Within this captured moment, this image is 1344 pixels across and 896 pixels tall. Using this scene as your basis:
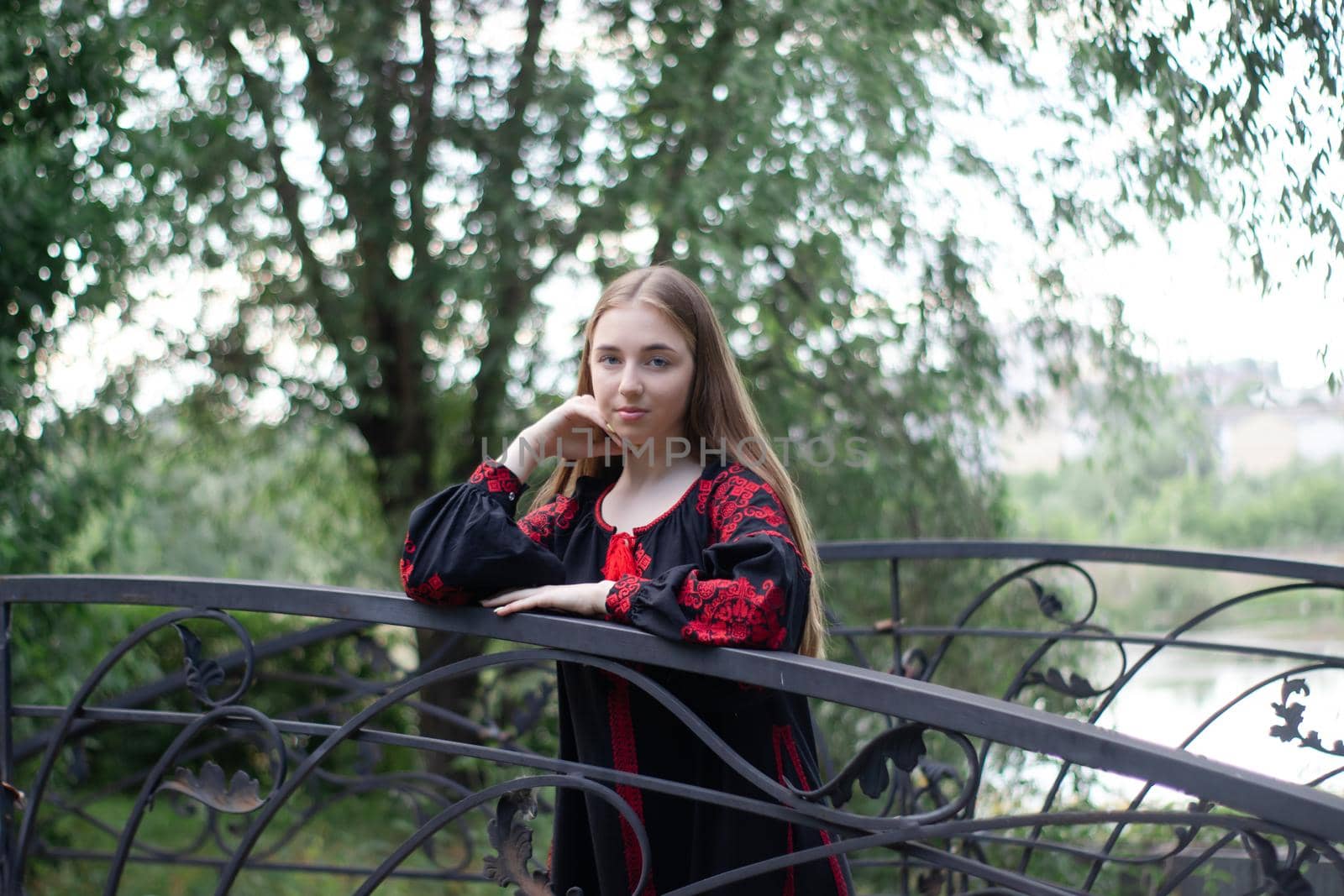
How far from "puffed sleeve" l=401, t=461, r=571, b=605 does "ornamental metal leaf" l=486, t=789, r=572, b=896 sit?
0.28m

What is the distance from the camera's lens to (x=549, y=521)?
6.23 feet

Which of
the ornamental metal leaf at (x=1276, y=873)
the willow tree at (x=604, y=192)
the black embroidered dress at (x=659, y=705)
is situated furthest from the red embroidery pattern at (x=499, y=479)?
the willow tree at (x=604, y=192)

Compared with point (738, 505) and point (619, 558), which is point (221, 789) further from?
point (738, 505)

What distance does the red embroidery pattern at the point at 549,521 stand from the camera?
1887 millimetres

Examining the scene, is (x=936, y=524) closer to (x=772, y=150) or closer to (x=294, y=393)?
(x=772, y=150)

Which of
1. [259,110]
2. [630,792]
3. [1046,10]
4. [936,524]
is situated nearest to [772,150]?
[1046,10]

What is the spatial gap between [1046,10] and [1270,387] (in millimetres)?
1176

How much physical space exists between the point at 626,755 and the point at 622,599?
31 cm

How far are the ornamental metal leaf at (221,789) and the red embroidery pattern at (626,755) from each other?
53 centimetres

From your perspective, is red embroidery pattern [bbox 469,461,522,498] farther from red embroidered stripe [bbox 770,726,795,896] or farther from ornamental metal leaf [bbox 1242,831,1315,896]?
ornamental metal leaf [bbox 1242,831,1315,896]

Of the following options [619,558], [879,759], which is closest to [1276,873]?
[879,759]

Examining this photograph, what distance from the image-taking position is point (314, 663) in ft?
18.2

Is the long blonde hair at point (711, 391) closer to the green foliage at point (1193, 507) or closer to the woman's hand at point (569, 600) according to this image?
the woman's hand at point (569, 600)

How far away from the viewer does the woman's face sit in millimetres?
1721
